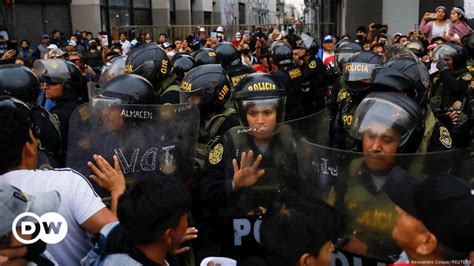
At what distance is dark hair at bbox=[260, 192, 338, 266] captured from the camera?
68.8 inches

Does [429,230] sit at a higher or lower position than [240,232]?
higher

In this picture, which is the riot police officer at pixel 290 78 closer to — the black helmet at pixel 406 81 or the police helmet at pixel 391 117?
the black helmet at pixel 406 81

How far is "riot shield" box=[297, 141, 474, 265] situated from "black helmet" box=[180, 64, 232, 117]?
1606 millimetres

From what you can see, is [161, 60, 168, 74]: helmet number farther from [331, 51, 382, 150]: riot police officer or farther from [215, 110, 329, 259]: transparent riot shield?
[215, 110, 329, 259]: transparent riot shield

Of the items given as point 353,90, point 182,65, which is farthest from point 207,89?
point 182,65

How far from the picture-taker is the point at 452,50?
5641mm

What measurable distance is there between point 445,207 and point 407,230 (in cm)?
17

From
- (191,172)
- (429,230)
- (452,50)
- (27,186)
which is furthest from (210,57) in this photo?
(429,230)

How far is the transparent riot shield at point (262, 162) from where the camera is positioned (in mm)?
2439

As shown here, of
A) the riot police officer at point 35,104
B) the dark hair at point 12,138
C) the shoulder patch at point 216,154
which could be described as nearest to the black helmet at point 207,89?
the shoulder patch at point 216,154

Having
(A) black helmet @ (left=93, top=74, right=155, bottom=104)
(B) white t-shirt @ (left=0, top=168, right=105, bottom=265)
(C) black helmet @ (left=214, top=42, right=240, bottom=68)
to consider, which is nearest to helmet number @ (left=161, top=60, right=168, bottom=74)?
(A) black helmet @ (left=93, top=74, right=155, bottom=104)

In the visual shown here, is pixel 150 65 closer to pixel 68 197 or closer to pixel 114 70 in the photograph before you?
pixel 114 70

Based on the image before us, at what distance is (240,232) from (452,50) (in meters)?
4.04

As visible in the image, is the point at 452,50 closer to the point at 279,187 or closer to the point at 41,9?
the point at 279,187
